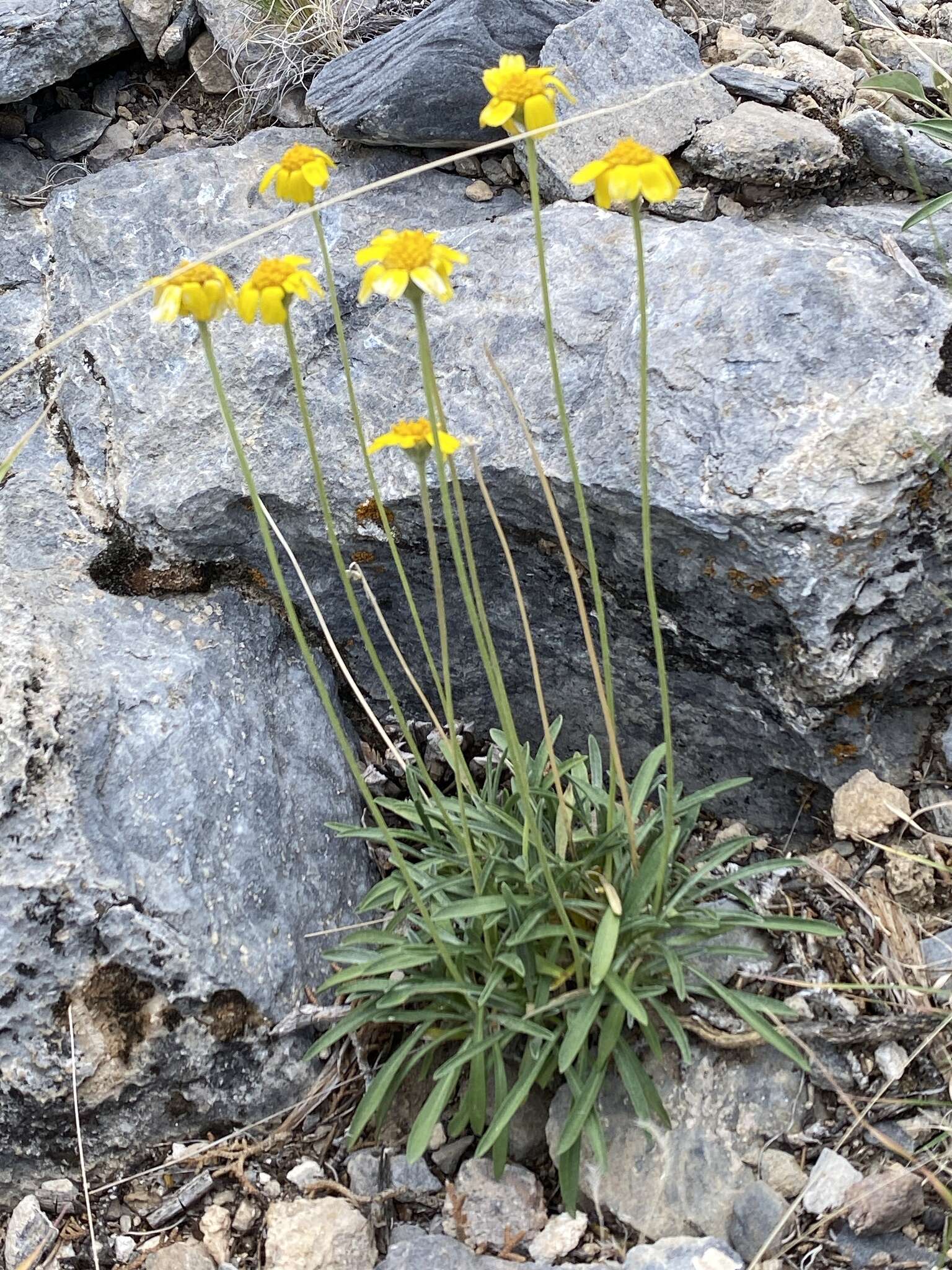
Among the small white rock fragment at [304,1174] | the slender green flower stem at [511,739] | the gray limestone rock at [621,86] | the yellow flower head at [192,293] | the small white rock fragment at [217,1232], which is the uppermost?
the yellow flower head at [192,293]

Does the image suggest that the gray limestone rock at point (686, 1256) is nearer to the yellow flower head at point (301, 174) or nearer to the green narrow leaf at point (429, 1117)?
the green narrow leaf at point (429, 1117)

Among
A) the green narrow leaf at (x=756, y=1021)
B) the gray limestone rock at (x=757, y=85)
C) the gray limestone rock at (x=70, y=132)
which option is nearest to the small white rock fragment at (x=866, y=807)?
the green narrow leaf at (x=756, y=1021)

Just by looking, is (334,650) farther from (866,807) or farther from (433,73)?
(433,73)

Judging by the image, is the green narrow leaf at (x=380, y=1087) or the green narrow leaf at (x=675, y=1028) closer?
the green narrow leaf at (x=675, y=1028)

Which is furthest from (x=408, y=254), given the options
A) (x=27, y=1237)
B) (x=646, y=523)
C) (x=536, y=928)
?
(x=27, y=1237)

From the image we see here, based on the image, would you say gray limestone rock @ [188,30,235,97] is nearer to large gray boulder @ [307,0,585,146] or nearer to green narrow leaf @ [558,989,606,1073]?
large gray boulder @ [307,0,585,146]
